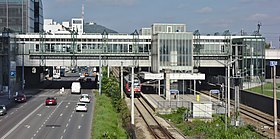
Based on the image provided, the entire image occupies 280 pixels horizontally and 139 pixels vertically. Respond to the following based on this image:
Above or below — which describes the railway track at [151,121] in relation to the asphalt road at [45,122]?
below

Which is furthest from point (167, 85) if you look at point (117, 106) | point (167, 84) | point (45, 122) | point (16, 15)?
point (16, 15)

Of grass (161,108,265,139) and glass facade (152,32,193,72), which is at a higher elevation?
glass facade (152,32,193,72)

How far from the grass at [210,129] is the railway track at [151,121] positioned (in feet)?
5.73

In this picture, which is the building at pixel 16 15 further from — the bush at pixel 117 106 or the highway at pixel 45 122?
the highway at pixel 45 122

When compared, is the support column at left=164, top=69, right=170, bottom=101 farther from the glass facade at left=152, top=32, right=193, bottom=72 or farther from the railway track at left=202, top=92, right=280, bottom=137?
the railway track at left=202, top=92, right=280, bottom=137

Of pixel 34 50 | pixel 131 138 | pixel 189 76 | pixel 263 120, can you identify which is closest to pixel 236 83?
pixel 189 76

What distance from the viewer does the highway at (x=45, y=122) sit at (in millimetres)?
38656

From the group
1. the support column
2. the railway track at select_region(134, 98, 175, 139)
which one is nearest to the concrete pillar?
the support column

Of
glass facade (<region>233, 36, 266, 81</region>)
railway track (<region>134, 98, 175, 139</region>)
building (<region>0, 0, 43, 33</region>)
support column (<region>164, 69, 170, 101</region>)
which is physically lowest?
railway track (<region>134, 98, 175, 139</region>)

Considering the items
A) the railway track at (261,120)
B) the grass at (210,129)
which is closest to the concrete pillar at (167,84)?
the railway track at (261,120)

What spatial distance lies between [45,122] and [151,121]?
11859mm

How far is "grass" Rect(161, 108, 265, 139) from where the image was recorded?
34.4 meters

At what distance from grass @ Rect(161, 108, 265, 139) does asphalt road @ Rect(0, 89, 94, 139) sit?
903cm

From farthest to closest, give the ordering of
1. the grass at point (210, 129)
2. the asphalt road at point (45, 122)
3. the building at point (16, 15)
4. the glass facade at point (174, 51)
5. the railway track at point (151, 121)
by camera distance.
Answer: the building at point (16, 15)
the glass facade at point (174, 51)
the railway track at point (151, 121)
the asphalt road at point (45, 122)
the grass at point (210, 129)
